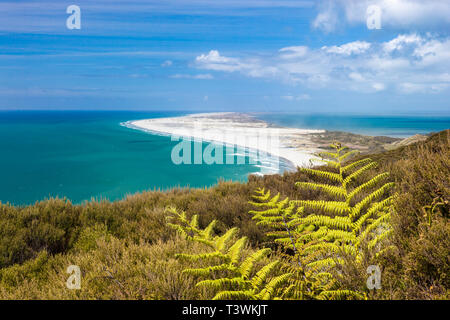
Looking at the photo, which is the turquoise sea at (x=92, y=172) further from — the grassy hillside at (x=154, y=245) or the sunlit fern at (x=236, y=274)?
the sunlit fern at (x=236, y=274)

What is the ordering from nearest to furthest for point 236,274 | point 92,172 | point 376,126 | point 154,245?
point 236,274 < point 154,245 < point 92,172 < point 376,126

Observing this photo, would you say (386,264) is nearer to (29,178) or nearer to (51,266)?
(51,266)

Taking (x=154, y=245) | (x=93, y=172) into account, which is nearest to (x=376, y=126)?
(x=93, y=172)

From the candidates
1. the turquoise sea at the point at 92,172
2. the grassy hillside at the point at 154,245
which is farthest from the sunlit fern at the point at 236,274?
the turquoise sea at the point at 92,172

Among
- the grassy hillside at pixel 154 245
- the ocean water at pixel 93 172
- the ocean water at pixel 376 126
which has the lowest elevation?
the ocean water at pixel 93 172

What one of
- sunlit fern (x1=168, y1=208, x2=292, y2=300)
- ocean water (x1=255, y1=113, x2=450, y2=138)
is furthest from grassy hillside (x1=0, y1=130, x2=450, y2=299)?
ocean water (x1=255, y1=113, x2=450, y2=138)

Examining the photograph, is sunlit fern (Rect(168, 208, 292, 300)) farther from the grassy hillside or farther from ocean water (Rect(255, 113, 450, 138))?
Answer: ocean water (Rect(255, 113, 450, 138))

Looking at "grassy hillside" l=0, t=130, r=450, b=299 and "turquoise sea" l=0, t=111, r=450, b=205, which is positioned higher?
"grassy hillside" l=0, t=130, r=450, b=299

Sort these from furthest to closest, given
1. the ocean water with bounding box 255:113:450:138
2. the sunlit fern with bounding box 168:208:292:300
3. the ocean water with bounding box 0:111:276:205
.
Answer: the ocean water with bounding box 255:113:450:138, the ocean water with bounding box 0:111:276:205, the sunlit fern with bounding box 168:208:292:300

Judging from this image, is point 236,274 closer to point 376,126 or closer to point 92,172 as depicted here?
point 92,172
